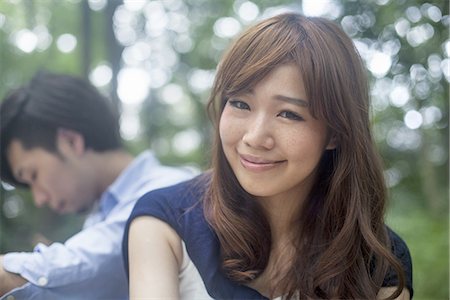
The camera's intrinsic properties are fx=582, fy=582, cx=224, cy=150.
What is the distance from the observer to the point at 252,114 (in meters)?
1.50

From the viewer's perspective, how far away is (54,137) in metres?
2.35

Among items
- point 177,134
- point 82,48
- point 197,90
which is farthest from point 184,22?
point 177,134

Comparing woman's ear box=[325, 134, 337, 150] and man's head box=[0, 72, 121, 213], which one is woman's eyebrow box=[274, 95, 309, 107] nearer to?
woman's ear box=[325, 134, 337, 150]

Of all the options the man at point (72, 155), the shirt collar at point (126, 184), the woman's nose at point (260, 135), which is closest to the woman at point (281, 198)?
the woman's nose at point (260, 135)

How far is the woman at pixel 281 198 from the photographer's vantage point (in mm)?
1474

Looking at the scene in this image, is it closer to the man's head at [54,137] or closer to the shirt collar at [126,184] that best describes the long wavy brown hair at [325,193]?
the shirt collar at [126,184]

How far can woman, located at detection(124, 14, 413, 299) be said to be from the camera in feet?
4.83

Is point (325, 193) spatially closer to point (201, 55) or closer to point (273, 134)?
point (273, 134)

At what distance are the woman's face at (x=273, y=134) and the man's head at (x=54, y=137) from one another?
1.04 m

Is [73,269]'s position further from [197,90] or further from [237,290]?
[197,90]

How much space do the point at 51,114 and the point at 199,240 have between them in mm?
1049

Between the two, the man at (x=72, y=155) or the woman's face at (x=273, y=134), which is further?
the man at (x=72, y=155)

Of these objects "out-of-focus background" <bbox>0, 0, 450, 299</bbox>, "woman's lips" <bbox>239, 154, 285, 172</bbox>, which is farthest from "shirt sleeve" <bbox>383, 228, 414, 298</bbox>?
"woman's lips" <bbox>239, 154, 285, 172</bbox>

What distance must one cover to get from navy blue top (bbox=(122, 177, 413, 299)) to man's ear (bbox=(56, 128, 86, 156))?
84 cm
